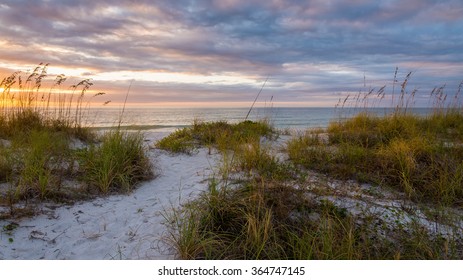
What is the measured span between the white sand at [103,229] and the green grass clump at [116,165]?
0.24 m

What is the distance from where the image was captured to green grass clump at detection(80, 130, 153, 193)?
13.7ft

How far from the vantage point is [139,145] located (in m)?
5.33

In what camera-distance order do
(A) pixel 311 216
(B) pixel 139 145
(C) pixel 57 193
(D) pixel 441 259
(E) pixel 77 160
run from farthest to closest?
(B) pixel 139 145, (E) pixel 77 160, (C) pixel 57 193, (A) pixel 311 216, (D) pixel 441 259

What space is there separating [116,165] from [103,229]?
1.37 m

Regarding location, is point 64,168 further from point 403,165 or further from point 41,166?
point 403,165

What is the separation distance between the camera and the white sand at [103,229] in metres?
2.74

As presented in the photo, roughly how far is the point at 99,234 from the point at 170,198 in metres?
1.06

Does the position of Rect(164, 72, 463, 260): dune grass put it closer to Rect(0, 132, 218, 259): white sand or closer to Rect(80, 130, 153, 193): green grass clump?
Rect(0, 132, 218, 259): white sand

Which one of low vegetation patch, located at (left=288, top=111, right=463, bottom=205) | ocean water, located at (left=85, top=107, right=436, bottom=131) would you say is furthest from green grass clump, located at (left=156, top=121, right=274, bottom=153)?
low vegetation patch, located at (left=288, top=111, right=463, bottom=205)

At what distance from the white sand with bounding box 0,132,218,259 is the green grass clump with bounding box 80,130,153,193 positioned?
24 cm

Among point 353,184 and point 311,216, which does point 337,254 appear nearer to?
point 311,216

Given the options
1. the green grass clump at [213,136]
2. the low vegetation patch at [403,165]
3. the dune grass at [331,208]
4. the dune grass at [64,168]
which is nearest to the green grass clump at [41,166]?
the dune grass at [64,168]

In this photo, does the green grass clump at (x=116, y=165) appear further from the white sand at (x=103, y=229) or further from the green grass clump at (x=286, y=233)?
the green grass clump at (x=286, y=233)
